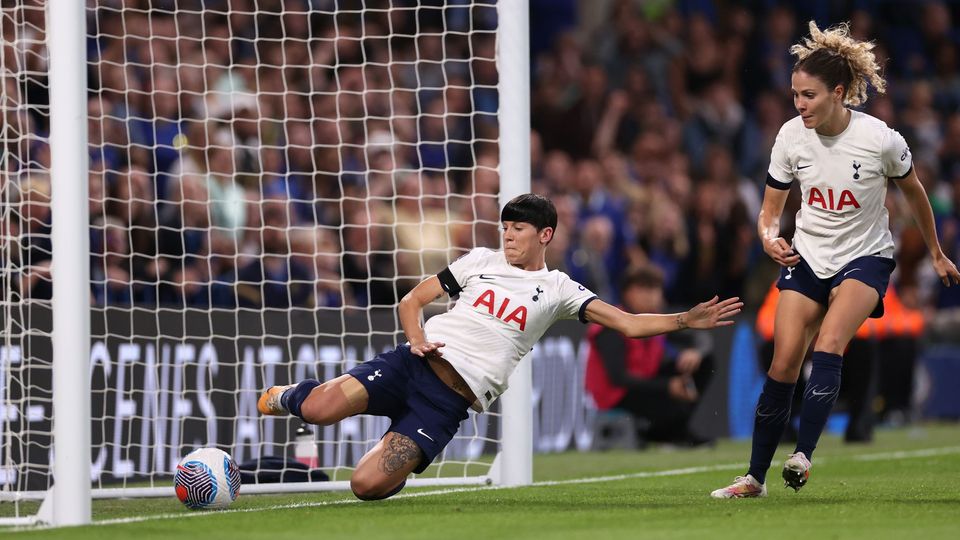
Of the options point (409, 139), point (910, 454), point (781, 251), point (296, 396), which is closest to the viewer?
point (781, 251)

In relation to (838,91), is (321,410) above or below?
below

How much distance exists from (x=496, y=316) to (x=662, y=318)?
2.72 ft

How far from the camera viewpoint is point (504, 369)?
24.3 feet

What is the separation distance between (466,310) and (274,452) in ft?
10.8

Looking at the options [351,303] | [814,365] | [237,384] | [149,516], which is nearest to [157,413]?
[237,384]

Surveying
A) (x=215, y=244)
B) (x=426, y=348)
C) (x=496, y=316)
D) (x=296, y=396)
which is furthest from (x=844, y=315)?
(x=215, y=244)

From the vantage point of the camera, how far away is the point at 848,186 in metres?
7.21

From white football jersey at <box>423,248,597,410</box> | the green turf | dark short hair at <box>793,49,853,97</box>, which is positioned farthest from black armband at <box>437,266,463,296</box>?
dark short hair at <box>793,49,853,97</box>

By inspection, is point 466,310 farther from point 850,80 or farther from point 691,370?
point 691,370

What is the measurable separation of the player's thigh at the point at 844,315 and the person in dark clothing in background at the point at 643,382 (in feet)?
17.7

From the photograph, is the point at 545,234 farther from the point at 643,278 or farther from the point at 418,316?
the point at 643,278

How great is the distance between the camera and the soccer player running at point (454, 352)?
7.29 metres

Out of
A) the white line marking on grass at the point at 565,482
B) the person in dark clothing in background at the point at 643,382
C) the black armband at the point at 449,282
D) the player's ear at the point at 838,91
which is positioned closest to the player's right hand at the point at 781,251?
the player's ear at the point at 838,91

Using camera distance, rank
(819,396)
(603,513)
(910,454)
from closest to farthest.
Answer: (603,513), (819,396), (910,454)
